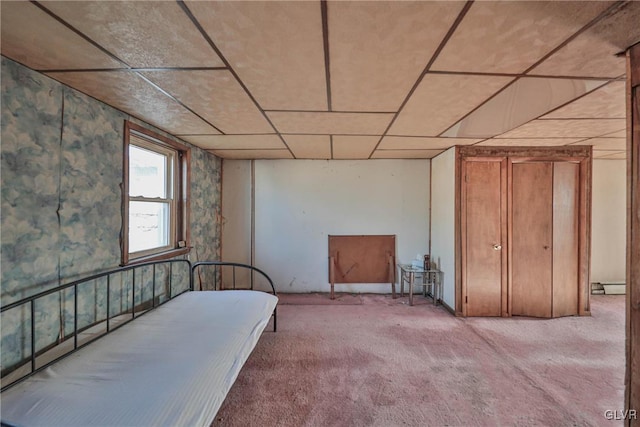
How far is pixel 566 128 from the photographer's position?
2.47m

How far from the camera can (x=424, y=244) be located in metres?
4.00

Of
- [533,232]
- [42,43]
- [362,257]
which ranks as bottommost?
[362,257]

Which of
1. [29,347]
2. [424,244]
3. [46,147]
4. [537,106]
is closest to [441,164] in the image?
[424,244]

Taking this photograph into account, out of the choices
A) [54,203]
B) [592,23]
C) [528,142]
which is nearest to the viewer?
[592,23]

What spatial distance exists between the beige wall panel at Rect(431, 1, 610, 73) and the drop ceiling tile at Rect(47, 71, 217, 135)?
69.9 inches

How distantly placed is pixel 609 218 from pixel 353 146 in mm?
4220

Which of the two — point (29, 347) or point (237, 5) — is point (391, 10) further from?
point (29, 347)

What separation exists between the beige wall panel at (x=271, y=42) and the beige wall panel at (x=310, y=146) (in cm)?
108

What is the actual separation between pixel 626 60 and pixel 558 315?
302 cm

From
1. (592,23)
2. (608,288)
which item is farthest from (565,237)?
(592,23)

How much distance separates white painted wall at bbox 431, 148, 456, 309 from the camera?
326 cm

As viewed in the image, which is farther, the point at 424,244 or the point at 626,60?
the point at 424,244

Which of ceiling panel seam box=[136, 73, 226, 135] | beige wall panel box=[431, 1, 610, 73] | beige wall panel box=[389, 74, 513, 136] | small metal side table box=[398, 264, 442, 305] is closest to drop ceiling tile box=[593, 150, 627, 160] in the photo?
small metal side table box=[398, 264, 442, 305]

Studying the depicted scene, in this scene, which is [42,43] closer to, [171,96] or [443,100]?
[171,96]
